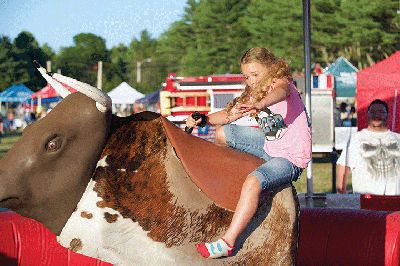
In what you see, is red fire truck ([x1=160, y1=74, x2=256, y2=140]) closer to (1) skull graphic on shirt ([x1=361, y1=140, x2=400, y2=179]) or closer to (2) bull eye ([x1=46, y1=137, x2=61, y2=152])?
(1) skull graphic on shirt ([x1=361, y1=140, x2=400, y2=179])

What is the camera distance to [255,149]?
18.0ft

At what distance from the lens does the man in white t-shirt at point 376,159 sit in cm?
927

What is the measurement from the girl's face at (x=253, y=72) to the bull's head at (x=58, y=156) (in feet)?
3.08

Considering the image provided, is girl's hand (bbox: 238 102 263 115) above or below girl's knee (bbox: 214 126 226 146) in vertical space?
above

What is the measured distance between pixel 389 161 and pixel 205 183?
4.75m

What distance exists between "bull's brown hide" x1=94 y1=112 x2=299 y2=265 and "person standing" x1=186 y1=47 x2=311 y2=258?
14 centimetres

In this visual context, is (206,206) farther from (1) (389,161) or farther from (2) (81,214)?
(1) (389,161)

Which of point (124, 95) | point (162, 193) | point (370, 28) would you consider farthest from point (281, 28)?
point (162, 193)

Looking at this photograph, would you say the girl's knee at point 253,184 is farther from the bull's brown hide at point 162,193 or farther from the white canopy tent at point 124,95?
the white canopy tent at point 124,95

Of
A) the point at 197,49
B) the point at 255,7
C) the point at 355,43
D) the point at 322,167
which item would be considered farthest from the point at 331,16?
the point at 322,167

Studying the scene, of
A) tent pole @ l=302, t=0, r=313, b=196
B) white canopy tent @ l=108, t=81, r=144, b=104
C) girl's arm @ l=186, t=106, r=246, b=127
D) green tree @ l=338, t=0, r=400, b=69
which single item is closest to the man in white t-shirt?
tent pole @ l=302, t=0, r=313, b=196

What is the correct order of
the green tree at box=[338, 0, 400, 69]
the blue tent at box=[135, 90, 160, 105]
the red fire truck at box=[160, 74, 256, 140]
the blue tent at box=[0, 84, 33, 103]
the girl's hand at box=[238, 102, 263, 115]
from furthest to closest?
1. the blue tent at box=[0, 84, 33, 103]
2. the blue tent at box=[135, 90, 160, 105]
3. the green tree at box=[338, 0, 400, 69]
4. the red fire truck at box=[160, 74, 256, 140]
5. the girl's hand at box=[238, 102, 263, 115]

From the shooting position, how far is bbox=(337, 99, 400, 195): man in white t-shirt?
927 cm

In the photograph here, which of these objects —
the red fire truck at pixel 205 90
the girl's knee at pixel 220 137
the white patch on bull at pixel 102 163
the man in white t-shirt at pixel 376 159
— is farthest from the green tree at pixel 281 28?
the white patch on bull at pixel 102 163
